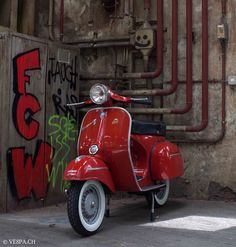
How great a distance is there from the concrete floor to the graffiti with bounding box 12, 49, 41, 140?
121 centimetres

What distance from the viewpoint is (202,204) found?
8172mm

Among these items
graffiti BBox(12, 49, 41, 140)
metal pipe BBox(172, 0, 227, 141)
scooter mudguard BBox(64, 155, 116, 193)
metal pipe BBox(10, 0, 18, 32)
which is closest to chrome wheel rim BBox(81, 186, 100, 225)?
scooter mudguard BBox(64, 155, 116, 193)

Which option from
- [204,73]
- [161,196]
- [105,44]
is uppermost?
[105,44]

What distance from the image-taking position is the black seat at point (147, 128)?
6867 millimetres

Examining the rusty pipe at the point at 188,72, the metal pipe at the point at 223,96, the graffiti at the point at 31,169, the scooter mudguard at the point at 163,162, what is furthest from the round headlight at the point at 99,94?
the metal pipe at the point at 223,96

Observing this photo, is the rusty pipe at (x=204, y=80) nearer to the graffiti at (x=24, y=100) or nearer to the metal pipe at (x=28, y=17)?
the graffiti at (x=24, y=100)

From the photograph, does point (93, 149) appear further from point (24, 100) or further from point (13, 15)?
point (13, 15)

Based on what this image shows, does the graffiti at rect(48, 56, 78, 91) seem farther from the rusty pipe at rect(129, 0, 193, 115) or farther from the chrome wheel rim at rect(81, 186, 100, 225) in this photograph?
the chrome wheel rim at rect(81, 186, 100, 225)

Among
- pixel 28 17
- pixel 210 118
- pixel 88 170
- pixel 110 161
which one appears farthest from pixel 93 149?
pixel 28 17

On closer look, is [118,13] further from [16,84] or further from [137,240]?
[137,240]

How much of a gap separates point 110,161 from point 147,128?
0.89m

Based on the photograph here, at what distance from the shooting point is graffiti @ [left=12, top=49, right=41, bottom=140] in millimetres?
7594

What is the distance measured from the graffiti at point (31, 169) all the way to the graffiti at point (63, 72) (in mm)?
1084

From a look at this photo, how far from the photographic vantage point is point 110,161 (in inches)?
254
